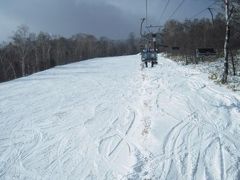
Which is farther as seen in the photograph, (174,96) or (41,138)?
(174,96)

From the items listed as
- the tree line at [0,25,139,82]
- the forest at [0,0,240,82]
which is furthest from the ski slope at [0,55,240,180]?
the tree line at [0,25,139,82]

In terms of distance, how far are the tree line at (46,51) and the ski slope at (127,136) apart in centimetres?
4839

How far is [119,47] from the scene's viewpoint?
146500 millimetres

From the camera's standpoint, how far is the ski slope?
9.91 meters

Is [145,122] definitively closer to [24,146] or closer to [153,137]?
[153,137]

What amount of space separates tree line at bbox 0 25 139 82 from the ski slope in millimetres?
48387

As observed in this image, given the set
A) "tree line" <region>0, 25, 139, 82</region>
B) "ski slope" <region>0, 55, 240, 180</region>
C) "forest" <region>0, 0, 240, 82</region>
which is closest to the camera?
"ski slope" <region>0, 55, 240, 180</region>

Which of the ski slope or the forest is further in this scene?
the forest

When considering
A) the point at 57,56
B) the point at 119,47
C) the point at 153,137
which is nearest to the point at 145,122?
the point at 153,137

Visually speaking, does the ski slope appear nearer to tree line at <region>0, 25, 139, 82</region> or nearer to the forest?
the forest

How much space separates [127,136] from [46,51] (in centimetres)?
8136

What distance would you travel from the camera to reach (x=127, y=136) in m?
Result: 13.2

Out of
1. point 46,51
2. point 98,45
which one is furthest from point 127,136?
point 98,45

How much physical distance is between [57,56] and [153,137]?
88.3 meters
